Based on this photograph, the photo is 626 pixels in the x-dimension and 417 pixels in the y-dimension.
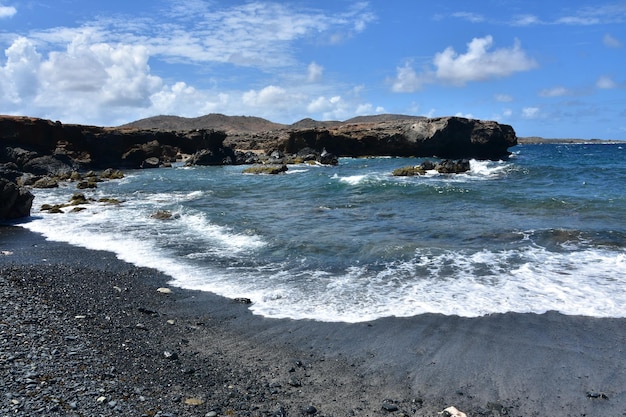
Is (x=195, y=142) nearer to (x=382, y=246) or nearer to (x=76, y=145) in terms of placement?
(x=76, y=145)

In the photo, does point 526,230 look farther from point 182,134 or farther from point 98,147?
point 182,134

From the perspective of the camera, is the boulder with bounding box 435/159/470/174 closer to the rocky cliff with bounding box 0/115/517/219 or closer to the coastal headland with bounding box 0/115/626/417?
the rocky cliff with bounding box 0/115/517/219

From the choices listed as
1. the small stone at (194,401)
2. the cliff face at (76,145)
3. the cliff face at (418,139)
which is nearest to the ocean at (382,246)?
the small stone at (194,401)

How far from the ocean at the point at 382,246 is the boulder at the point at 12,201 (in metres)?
0.76

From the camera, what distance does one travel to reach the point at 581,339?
7844mm

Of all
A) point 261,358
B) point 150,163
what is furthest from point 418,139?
point 261,358

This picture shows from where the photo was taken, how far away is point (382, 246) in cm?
1429

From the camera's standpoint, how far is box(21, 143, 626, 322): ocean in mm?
9805

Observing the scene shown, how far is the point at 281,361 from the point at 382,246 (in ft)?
24.8

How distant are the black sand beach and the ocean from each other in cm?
85

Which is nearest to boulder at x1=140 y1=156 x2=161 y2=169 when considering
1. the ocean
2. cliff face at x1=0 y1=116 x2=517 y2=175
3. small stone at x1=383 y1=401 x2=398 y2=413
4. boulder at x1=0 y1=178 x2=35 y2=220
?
cliff face at x1=0 y1=116 x2=517 y2=175

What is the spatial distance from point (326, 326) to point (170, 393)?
10.8 ft

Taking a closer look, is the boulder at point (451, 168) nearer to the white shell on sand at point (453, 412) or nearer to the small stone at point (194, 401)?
the white shell on sand at point (453, 412)

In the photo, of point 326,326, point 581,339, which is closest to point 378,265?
point 326,326
